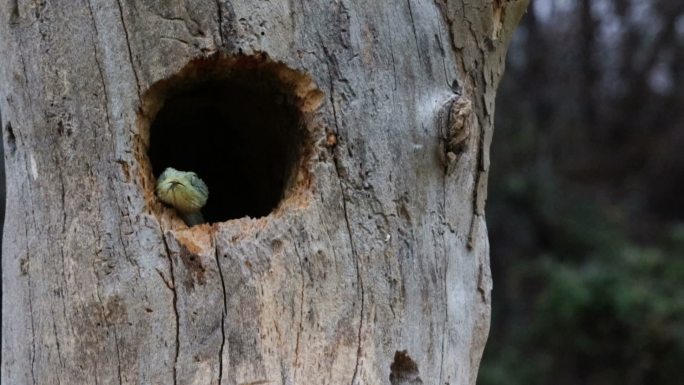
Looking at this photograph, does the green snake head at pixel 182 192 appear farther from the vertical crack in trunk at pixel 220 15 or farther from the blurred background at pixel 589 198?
the blurred background at pixel 589 198

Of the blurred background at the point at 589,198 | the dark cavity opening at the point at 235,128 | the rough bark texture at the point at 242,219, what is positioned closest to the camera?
the rough bark texture at the point at 242,219

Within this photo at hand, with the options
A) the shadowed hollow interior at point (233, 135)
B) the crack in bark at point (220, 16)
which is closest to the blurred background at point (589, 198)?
the shadowed hollow interior at point (233, 135)

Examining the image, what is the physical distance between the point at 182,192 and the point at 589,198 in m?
7.08

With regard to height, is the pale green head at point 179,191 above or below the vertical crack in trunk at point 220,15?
below

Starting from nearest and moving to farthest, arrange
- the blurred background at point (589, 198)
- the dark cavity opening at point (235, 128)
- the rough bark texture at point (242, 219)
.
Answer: the rough bark texture at point (242, 219) → the dark cavity opening at point (235, 128) → the blurred background at point (589, 198)

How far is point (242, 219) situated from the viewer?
249 centimetres

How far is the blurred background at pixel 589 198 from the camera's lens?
7.17 metres

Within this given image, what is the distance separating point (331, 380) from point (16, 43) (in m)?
1.34

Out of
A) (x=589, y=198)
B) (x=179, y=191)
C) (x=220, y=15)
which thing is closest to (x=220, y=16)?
(x=220, y=15)

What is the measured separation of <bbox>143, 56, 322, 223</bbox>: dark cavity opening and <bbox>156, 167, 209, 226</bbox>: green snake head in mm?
173

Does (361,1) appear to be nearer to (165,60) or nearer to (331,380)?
(165,60)

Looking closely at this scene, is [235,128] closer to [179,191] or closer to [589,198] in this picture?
[179,191]

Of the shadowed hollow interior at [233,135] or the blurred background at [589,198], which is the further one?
the blurred background at [589,198]

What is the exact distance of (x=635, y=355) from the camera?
7.11 m
